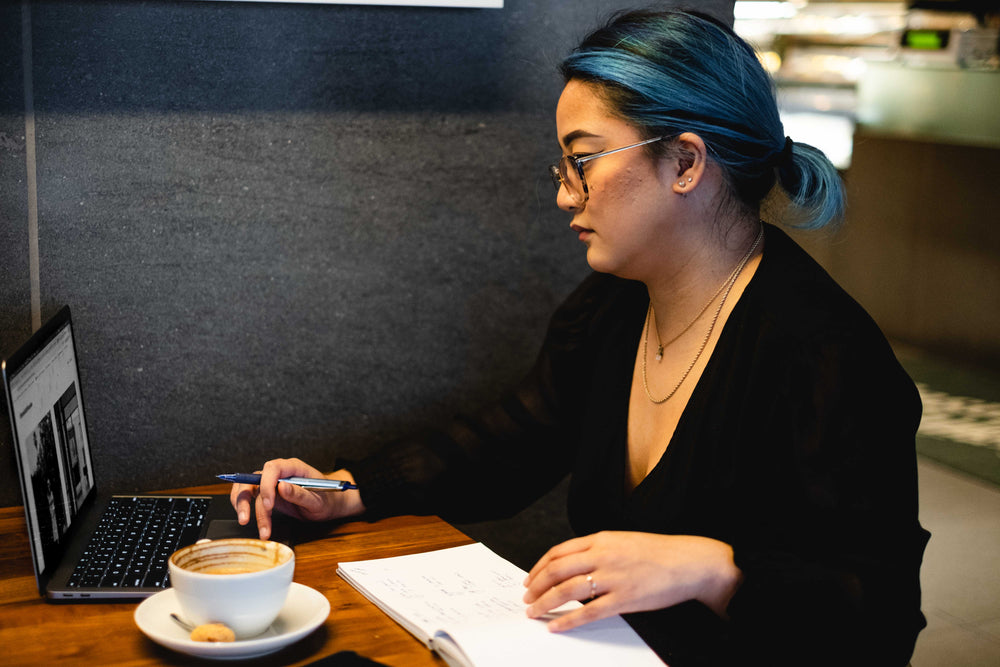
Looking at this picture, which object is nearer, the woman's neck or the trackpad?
the trackpad

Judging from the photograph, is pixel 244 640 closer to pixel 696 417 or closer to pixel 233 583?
pixel 233 583

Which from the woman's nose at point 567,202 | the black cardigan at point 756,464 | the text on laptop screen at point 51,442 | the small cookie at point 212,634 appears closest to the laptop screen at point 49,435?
the text on laptop screen at point 51,442

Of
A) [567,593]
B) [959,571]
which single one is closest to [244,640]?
[567,593]

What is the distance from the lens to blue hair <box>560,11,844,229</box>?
1.17 meters

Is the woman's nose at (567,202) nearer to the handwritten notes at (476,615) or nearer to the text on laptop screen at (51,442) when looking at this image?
the handwritten notes at (476,615)

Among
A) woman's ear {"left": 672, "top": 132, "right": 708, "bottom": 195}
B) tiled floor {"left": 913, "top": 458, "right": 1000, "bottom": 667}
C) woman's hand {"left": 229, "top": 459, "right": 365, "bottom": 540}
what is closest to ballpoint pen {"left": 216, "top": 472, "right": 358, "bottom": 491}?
woman's hand {"left": 229, "top": 459, "right": 365, "bottom": 540}

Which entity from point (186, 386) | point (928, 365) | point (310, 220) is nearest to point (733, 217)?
point (310, 220)

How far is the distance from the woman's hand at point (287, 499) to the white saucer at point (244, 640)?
0.20 metres

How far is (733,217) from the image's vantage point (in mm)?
1264

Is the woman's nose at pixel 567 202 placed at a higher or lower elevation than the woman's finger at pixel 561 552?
higher

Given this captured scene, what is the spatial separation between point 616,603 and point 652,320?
54 centimetres

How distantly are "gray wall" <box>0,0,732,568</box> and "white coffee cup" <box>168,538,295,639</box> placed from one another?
541mm

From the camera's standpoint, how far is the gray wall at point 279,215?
1288mm

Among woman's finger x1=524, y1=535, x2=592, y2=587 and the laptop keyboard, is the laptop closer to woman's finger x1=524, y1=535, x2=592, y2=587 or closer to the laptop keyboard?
the laptop keyboard
